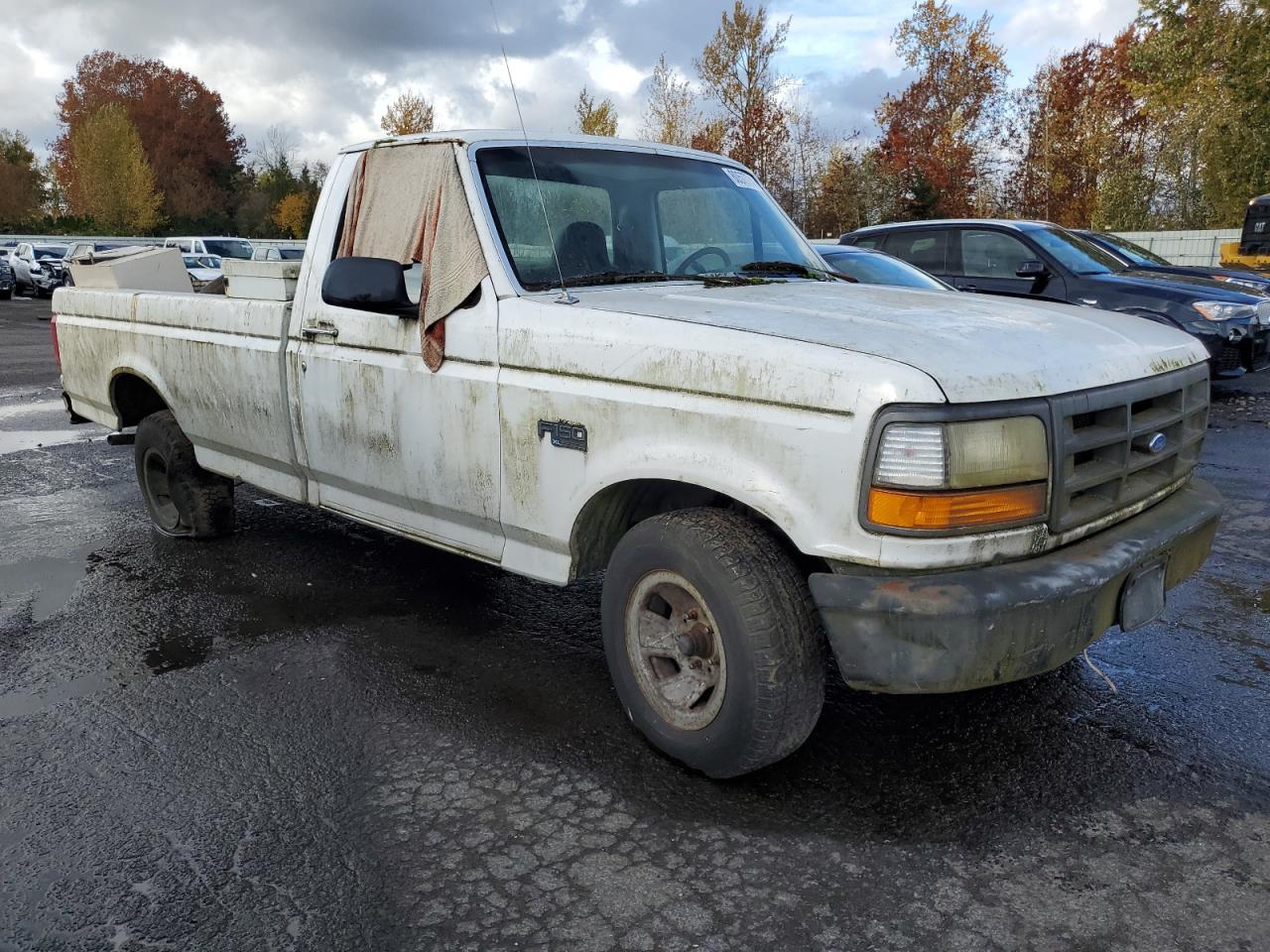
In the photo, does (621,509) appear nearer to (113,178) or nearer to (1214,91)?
(1214,91)

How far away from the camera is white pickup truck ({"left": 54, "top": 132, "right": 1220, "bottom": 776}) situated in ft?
8.57

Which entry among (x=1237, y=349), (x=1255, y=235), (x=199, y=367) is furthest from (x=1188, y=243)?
(x=199, y=367)

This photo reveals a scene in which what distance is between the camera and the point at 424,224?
3867 mm

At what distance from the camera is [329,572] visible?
523cm

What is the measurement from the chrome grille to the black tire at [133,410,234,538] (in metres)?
Result: 4.43

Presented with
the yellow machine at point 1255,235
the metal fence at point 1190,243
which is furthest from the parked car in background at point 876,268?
the metal fence at point 1190,243

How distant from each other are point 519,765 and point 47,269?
3370 cm

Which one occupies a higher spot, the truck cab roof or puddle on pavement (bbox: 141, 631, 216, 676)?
the truck cab roof

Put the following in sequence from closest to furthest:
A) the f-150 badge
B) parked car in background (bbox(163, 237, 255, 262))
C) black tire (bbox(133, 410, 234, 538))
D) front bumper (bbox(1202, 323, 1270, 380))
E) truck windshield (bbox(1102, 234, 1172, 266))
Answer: the f-150 badge < black tire (bbox(133, 410, 234, 538)) < front bumper (bbox(1202, 323, 1270, 380)) < truck windshield (bbox(1102, 234, 1172, 266)) < parked car in background (bbox(163, 237, 255, 262))

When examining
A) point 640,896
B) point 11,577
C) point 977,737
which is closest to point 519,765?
point 640,896

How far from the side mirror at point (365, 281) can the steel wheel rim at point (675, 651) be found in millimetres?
1357

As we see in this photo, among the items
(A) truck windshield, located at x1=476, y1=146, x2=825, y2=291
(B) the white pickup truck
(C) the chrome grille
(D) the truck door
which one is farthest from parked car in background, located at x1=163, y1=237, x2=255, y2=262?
(C) the chrome grille

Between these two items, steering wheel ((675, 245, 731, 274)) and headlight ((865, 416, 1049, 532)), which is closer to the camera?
headlight ((865, 416, 1049, 532))

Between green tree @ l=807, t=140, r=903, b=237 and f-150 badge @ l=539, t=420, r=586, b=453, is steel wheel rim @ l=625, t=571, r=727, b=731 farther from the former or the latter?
green tree @ l=807, t=140, r=903, b=237
